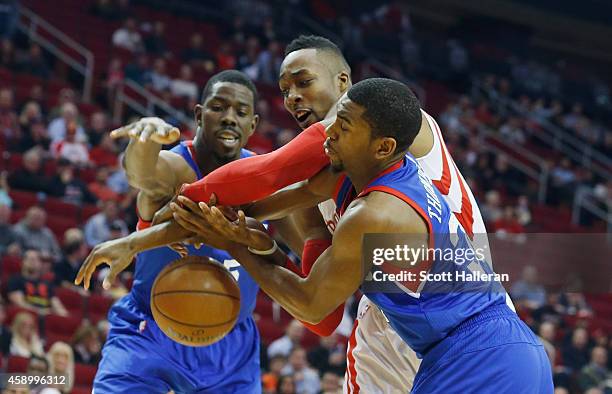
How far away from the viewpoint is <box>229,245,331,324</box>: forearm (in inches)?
130

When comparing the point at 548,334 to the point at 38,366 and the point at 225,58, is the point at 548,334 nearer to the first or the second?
the point at 38,366

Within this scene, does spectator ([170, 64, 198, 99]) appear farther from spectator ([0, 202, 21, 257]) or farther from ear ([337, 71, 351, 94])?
ear ([337, 71, 351, 94])

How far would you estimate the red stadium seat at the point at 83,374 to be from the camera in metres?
6.73

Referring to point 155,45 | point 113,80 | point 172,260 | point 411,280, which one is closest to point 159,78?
point 113,80

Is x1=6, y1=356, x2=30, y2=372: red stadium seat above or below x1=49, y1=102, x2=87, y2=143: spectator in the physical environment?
below

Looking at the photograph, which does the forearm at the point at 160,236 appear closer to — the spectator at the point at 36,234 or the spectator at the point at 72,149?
the spectator at the point at 36,234

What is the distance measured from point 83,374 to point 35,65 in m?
5.60

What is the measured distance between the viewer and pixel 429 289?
128 inches

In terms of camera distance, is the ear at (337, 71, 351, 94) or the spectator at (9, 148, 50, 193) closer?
the ear at (337, 71, 351, 94)

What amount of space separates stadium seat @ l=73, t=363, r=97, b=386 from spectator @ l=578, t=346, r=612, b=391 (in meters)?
4.81

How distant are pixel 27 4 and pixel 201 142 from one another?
31.4 feet

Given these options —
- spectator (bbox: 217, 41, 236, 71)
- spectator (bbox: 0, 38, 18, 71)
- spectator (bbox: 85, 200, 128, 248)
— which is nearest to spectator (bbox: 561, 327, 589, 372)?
spectator (bbox: 85, 200, 128, 248)

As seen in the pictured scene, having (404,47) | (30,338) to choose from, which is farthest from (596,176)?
(30,338)

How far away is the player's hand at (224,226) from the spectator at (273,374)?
4.33 metres
